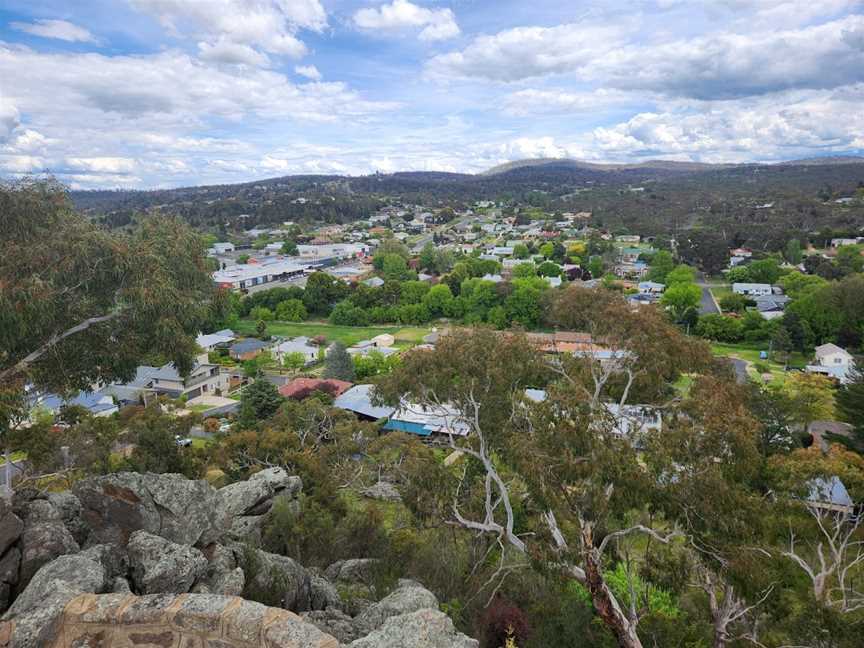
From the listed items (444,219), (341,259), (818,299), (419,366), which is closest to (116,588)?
(419,366)

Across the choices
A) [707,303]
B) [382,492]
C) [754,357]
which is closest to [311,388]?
[382,492]

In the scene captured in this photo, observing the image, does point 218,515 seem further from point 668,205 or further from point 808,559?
point 668,205

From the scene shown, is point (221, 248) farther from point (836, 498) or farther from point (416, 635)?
point (416, 635)

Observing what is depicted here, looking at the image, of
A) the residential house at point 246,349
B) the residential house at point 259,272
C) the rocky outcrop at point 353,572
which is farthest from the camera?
the residential house at point 259,272

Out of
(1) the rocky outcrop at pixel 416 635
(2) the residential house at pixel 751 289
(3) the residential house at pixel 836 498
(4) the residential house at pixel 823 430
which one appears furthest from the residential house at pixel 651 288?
(1) the rocky outcrop at pixel 416 635

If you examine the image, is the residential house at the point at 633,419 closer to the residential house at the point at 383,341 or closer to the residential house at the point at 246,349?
the residential house at the point at 383,341

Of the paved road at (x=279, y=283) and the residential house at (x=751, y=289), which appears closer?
the residential house at (x=751, y=289)
